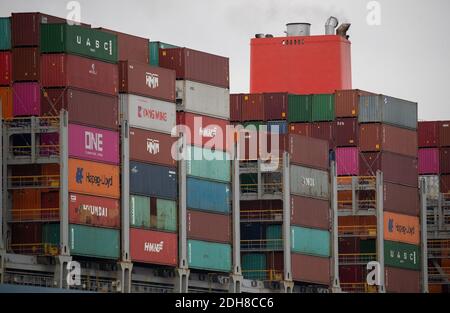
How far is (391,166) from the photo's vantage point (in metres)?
96.8

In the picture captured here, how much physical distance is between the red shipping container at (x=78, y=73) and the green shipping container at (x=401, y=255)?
78.1 feet

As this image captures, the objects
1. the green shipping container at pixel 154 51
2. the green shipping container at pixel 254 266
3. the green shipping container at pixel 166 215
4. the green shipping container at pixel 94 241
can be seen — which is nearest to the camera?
the green shipping container at pixel 94 241

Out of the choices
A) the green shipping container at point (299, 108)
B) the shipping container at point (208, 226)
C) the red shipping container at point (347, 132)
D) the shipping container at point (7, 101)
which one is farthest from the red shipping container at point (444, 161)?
the shipping container at point (7, 101)

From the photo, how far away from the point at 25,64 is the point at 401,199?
2982 centimetres

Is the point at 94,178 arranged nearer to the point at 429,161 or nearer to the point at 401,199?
the point at 401,199

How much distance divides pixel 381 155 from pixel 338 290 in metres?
8.71

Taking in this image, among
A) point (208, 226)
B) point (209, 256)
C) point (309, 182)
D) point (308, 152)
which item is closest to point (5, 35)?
point (208, 226)

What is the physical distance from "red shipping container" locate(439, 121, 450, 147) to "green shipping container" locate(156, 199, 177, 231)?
30175 mm

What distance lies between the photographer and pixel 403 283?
96812mm

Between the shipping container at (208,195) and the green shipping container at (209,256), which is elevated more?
the shipping container at (208,195)

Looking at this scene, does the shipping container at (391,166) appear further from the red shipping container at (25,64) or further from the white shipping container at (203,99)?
the red shipping container at (25,64)

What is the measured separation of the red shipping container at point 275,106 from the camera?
94.4 meters

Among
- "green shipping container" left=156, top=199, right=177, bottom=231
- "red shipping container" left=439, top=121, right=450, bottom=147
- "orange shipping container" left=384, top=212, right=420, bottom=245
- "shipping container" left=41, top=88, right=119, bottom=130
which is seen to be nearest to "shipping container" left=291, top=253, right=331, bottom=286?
"orange shipping container" left=384, top=212, right=420, bottom=245
